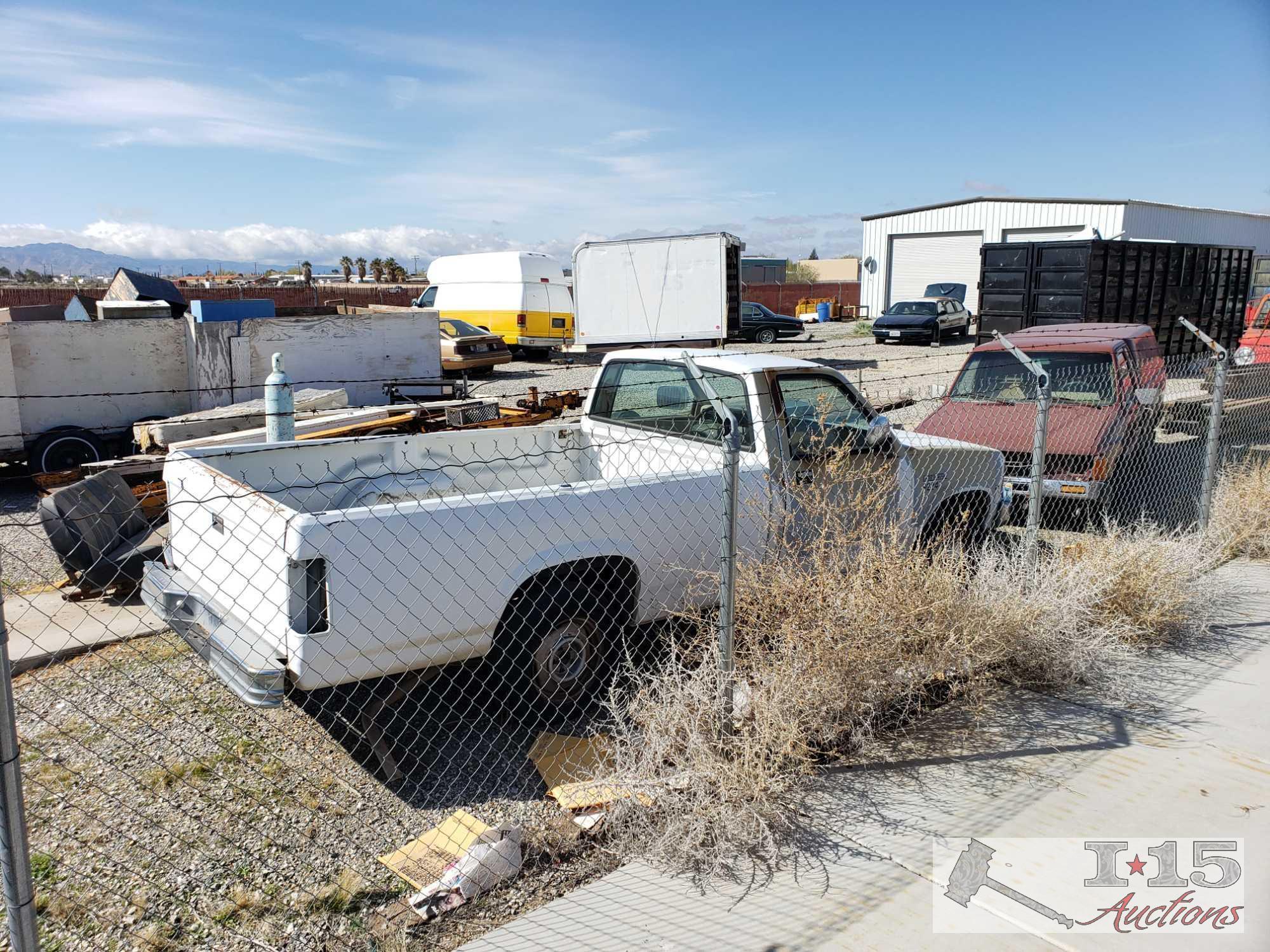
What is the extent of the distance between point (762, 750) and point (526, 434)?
9.53ft

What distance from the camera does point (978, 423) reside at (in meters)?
8.77

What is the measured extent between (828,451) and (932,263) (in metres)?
35.0

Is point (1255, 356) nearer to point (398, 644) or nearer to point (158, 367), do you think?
point (398, 644)

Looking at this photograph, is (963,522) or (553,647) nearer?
(553,647)

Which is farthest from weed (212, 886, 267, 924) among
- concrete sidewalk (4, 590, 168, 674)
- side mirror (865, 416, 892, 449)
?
side mirror (865, 416, 892, 449)

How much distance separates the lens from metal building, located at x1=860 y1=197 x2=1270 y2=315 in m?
32.1

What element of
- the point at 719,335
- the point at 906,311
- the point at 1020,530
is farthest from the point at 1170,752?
the point at 906,311

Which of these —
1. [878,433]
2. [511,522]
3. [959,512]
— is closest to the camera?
[511,522]

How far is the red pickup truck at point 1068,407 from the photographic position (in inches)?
316

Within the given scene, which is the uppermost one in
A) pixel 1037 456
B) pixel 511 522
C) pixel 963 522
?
pixel 1037 456

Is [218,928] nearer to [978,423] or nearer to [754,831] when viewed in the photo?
[754,831]

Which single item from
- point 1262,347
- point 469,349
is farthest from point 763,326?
point 1262,347

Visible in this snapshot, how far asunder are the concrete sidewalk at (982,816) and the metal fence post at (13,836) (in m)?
1.28

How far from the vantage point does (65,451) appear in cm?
1032
